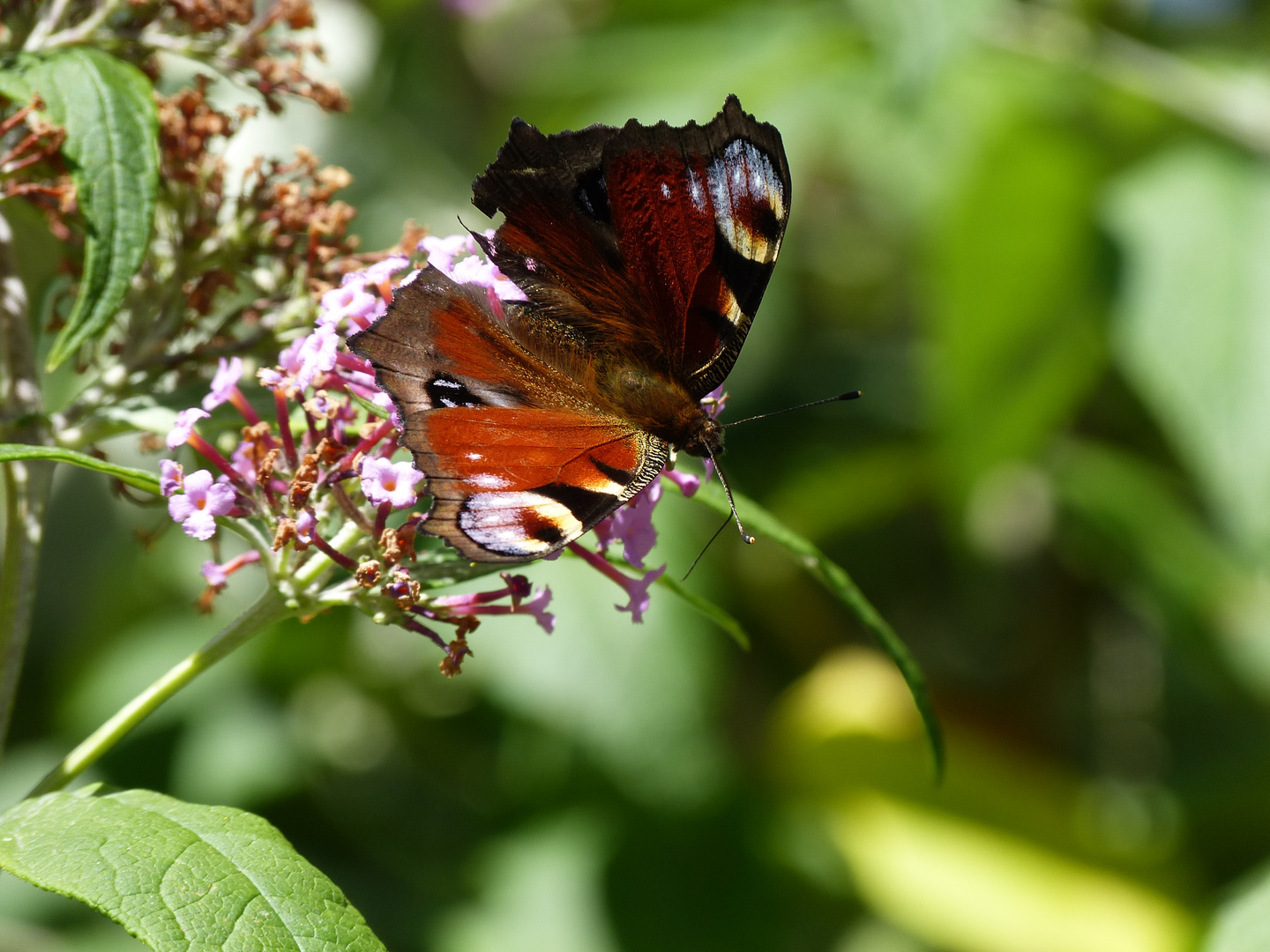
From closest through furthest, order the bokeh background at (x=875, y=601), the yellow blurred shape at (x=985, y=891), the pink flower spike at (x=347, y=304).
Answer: the pink flower spike at (x=347, y=304)
the bokeh background at (x=875, y=601)
the yellow blurred shape at (x=985, y=891)

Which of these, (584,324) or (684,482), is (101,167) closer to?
(584,324)

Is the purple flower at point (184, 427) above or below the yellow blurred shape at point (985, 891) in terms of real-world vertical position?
above

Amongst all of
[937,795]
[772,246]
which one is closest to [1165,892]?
[937,795]

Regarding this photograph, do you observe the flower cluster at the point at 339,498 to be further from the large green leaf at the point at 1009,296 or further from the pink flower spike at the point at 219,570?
the large green leaf at the point at 1009,296

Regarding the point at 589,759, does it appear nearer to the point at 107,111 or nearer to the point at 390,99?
the point at 107,111

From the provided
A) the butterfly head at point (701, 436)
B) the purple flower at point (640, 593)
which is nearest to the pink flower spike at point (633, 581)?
the purple flower at point (640, 593)
